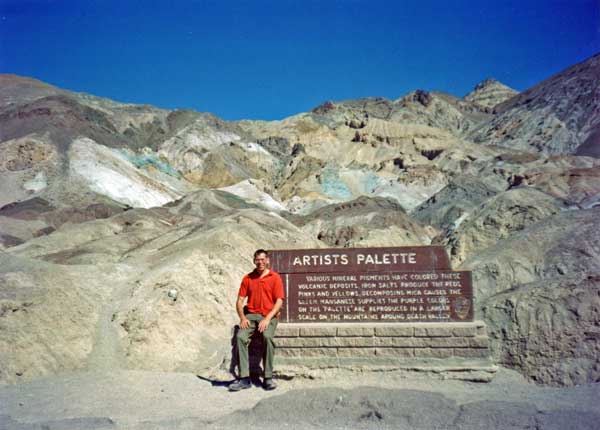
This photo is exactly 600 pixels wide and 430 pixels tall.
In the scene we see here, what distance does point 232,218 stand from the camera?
16.7 meters

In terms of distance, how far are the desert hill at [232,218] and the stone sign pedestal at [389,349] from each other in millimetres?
1195

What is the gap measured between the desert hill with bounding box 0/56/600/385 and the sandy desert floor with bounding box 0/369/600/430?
142 centimetres

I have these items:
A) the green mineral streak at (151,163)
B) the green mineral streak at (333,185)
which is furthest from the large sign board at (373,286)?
the green mineral streak at (333,185)

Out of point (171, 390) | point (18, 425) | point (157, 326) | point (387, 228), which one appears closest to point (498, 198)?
point (387, 228)

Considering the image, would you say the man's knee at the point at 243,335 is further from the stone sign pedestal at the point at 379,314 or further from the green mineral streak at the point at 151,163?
the green mineral streak at the point at 151,163

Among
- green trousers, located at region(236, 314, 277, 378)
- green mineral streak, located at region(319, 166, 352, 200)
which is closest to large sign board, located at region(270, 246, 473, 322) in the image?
green trousers, located at region(236, 314, 277, 378)

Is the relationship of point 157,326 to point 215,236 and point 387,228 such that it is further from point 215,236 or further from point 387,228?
point 387,228

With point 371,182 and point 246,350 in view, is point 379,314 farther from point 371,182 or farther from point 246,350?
point 371,182

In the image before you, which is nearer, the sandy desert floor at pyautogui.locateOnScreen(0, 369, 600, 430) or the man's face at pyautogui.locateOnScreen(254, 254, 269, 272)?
the sandy desert floor at pyautogui.locateOnScreen(0, 369, 600, 430)

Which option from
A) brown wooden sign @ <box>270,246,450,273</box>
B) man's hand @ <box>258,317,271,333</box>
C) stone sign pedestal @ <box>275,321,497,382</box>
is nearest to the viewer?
man's hand @ <box>258,317,271,333</box>

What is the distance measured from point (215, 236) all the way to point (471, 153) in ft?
158

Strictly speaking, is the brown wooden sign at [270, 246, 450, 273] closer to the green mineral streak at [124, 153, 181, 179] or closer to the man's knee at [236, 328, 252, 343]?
the man's knee at [236, 328, 252, 343]

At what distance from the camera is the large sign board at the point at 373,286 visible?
654 cm

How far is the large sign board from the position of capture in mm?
6543
